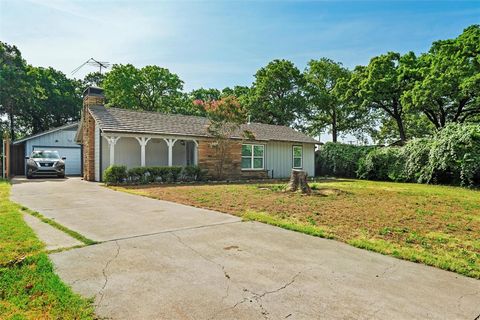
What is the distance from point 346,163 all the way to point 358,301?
20.5 meters

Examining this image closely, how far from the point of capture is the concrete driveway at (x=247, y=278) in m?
2.51

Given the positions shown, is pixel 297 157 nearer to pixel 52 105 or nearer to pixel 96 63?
pixel 96 63

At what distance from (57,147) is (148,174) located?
11737 millimetres

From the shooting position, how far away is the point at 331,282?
3.11m

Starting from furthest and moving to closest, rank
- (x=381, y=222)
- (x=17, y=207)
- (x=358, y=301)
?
(x=17, y=207) < (x=381, y=222) < (x=358, y=301)

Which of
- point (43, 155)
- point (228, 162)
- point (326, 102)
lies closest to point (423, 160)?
point (228, 162)

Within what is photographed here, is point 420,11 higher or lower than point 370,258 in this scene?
higher

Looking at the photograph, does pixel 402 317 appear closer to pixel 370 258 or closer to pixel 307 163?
pixel 370 258

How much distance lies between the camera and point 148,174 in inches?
559

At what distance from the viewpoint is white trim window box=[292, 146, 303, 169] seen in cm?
2173

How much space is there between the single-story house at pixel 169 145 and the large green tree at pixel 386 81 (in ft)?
25.7

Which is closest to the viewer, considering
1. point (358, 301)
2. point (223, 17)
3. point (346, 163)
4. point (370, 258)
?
point (358, 301)

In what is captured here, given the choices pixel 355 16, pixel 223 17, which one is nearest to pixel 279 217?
pixel 223 17

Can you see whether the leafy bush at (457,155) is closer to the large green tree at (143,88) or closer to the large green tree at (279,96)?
the large green tree at (279,96)
